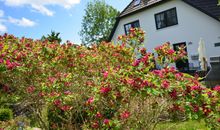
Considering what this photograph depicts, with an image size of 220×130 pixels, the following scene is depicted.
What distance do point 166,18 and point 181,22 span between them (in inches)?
58.7

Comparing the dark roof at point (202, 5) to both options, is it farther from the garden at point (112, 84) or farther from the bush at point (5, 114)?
the bush at point (5, 114)

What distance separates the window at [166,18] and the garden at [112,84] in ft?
42.3

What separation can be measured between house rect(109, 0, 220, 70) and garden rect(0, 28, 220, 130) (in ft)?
34.8

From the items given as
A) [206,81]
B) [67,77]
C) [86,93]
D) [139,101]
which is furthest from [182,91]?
[206,81]

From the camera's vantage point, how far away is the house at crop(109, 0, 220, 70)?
1677 cm

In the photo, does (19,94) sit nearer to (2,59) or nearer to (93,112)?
(2,59)

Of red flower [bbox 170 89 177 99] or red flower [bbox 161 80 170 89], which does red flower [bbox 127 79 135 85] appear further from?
red flower [bbox 170 89 177 99]

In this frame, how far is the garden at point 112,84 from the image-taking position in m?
3.16

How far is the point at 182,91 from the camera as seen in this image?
3219 mm

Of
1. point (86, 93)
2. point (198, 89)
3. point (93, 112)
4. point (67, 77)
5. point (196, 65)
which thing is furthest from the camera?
point (196, 65)

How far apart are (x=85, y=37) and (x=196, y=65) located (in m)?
32.2

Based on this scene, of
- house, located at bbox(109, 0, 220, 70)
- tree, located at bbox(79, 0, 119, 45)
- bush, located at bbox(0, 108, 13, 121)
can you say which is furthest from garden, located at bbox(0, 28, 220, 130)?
tree, located at bbox(79, 0, 119, 45)

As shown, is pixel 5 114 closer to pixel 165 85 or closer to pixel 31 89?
pixel 31 89

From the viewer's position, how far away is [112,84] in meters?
3.43
